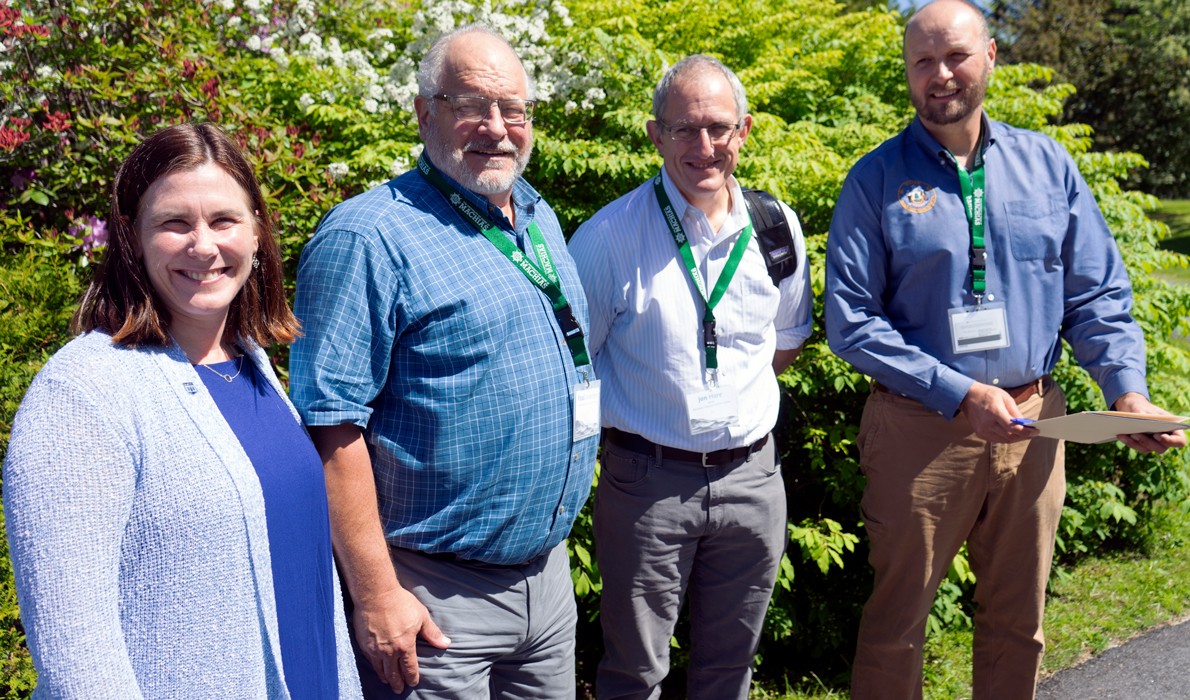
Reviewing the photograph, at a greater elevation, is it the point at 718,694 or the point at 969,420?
the point at 969,420

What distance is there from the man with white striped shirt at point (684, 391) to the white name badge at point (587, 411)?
0.43 m

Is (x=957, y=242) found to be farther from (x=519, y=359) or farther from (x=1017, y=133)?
(x=519, y=359)

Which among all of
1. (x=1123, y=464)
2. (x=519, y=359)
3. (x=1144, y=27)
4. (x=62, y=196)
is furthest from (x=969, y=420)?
(x=1144, y=27)

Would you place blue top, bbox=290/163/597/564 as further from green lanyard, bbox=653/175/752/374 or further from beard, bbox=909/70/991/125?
beard, bbox=909/70/991/125

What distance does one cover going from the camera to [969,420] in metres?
3.25

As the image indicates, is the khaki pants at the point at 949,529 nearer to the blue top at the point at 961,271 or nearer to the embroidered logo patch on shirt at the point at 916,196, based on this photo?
the blue top at the point at 961,271

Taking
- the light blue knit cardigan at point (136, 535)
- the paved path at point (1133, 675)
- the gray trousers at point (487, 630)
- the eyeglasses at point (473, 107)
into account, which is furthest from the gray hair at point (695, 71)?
the paved path at point (1133, 675)

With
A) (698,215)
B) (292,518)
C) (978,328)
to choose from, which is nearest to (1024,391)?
(978,328)

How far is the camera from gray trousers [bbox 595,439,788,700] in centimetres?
320

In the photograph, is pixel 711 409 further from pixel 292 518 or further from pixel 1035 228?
pixel 292 518

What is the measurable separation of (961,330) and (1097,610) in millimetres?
2665

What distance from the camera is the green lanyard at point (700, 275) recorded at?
3.14m

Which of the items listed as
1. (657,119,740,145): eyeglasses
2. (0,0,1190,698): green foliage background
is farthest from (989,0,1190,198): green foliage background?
(657,119,740,145): eyeglasses

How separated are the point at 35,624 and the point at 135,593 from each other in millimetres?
169
